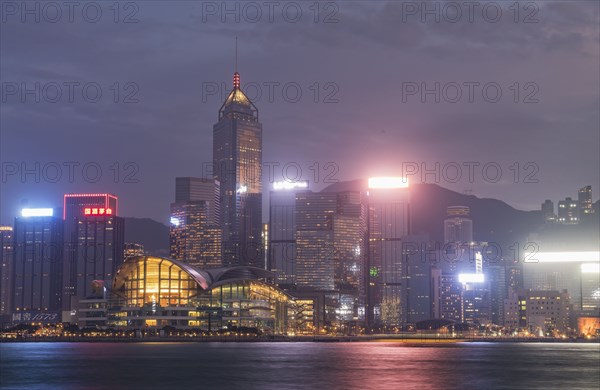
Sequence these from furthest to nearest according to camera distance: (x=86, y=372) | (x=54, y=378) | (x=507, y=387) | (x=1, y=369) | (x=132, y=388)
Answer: (x=1, y=369), (x=86, y=372), (x=54, y=378), (x=507, y=387), (x=132, y=388)

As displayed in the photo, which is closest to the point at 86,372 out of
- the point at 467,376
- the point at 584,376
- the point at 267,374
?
the point at 267,374

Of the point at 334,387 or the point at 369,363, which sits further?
the point at 369,363

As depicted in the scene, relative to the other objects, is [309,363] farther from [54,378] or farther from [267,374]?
[54,378]

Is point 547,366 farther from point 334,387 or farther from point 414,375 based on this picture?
point 334,387

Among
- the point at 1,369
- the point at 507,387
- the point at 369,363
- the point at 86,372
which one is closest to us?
the point at 507,387

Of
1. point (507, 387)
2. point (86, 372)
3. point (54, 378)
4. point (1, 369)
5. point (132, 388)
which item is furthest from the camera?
point (1, 369)

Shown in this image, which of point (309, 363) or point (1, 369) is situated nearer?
point (1, 369)

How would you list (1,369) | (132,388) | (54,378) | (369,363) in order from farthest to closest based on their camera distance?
(369,363), (1,369), (54,378), (132,388)

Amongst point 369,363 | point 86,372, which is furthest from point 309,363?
point 86,372
